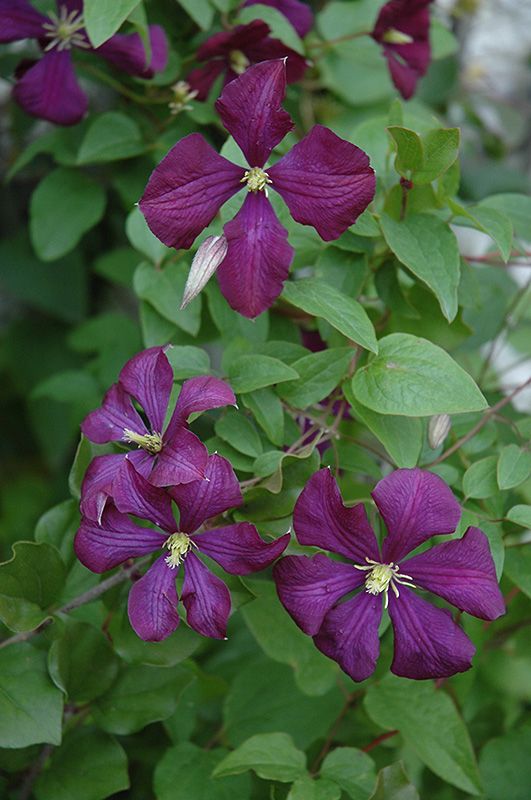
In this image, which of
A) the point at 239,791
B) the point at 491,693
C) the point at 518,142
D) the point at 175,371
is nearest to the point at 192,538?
the point at 175,371

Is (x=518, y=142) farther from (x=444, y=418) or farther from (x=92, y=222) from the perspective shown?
(x=444, y=418)

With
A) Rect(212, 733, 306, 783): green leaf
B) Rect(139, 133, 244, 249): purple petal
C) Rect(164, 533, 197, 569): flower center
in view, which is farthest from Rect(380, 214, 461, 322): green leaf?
Rect(212, 733, 306, 783): green leaf

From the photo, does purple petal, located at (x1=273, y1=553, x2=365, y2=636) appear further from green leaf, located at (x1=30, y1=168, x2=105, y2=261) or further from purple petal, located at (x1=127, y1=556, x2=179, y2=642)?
green leaf, located at (x1=30, y1=168, x2=105, y2=261)

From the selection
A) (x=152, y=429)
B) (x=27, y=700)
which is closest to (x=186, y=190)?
(x=152, y=429)

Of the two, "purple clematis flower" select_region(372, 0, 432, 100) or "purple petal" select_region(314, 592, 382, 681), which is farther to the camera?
"purple clematis flower" select_region(372, 0, 432, 100)

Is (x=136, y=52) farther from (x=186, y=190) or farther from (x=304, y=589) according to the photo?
(x=304, y=589)

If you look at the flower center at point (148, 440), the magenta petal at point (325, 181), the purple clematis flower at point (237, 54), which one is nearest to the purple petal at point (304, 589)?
the flower center at point (148, 440)
